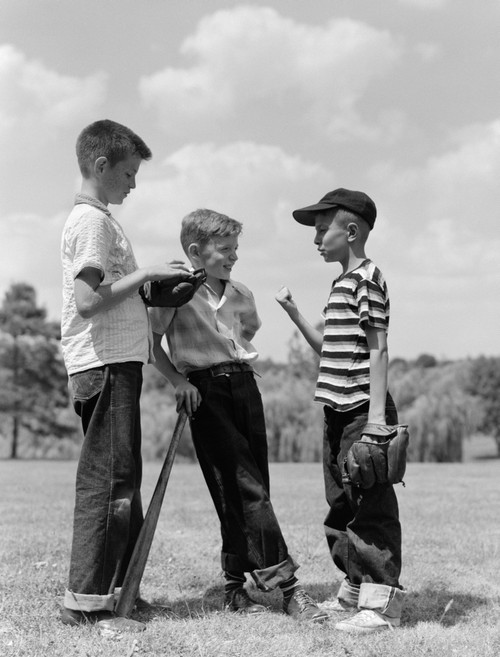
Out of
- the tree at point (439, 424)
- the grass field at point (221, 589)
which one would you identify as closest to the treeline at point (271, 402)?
the tree at point (439, 424)

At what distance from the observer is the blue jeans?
3.70 m

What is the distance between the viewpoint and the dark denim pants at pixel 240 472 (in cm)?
398

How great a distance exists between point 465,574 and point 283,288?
2.42 m

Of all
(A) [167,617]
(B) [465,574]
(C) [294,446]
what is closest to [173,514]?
(B) [465,574]

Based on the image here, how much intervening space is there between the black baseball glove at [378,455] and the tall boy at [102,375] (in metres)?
1.06

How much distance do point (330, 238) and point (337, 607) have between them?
1.96 m

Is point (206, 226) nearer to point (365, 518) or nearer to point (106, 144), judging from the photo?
point (106, 144)

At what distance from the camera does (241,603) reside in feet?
13.8

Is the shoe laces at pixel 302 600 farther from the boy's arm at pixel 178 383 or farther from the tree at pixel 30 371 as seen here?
the tree at pixel 30 371

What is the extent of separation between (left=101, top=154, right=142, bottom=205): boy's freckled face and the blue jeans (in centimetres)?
86

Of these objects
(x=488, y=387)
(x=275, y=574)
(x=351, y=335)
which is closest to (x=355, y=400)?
(x=351, y=335)

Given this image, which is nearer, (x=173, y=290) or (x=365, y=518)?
(x=173, y=290)

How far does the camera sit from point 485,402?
48.2 metres

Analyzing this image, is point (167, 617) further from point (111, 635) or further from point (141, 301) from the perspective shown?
point (141, 301)
